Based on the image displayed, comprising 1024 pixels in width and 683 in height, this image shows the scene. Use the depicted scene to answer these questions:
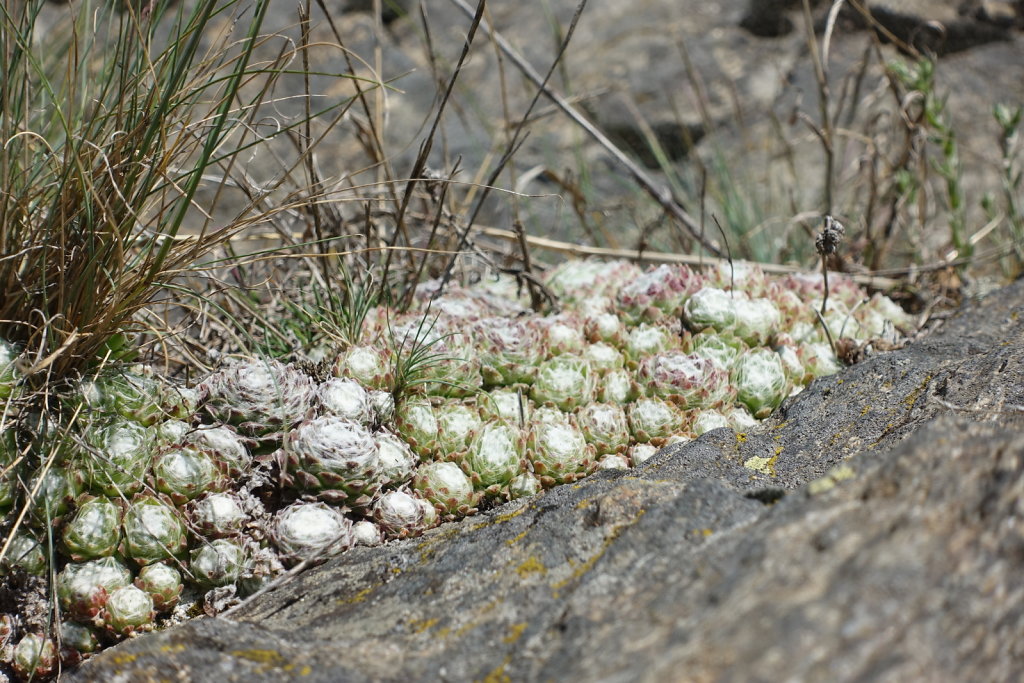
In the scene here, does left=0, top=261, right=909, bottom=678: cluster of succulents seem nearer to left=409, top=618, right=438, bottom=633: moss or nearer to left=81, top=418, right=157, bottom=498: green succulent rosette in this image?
left=81, top=418, right=157, bottom=498: green succulent rosette

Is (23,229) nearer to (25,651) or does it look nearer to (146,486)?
(146,486)

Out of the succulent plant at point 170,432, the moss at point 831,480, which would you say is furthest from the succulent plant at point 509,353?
the moss at point 831,480

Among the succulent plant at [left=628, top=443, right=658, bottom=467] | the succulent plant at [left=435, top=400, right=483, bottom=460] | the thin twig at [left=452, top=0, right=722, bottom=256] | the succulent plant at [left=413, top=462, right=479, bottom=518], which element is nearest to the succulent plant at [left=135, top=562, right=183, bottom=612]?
the succulent plant at [left=413, top=462, right=479, bottom=518]

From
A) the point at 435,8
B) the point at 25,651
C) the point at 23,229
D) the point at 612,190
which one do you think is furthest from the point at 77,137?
the point at 435,8

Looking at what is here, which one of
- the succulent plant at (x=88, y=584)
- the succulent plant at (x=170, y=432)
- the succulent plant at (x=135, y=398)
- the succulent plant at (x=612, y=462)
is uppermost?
the succulent plant at (x=135, y=398)

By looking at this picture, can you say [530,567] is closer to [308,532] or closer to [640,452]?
[308,532]

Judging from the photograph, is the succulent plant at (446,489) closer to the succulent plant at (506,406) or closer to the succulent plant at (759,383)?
the succulent plant at (506,406)

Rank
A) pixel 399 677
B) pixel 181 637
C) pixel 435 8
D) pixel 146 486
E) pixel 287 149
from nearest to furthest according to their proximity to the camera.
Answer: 1. pixel 399 677
2. pixel 181 637
3. pixel 146 486
4. pixel 287 149
5. pixel 435 8

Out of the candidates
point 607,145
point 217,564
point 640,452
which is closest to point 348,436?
point 217,564
